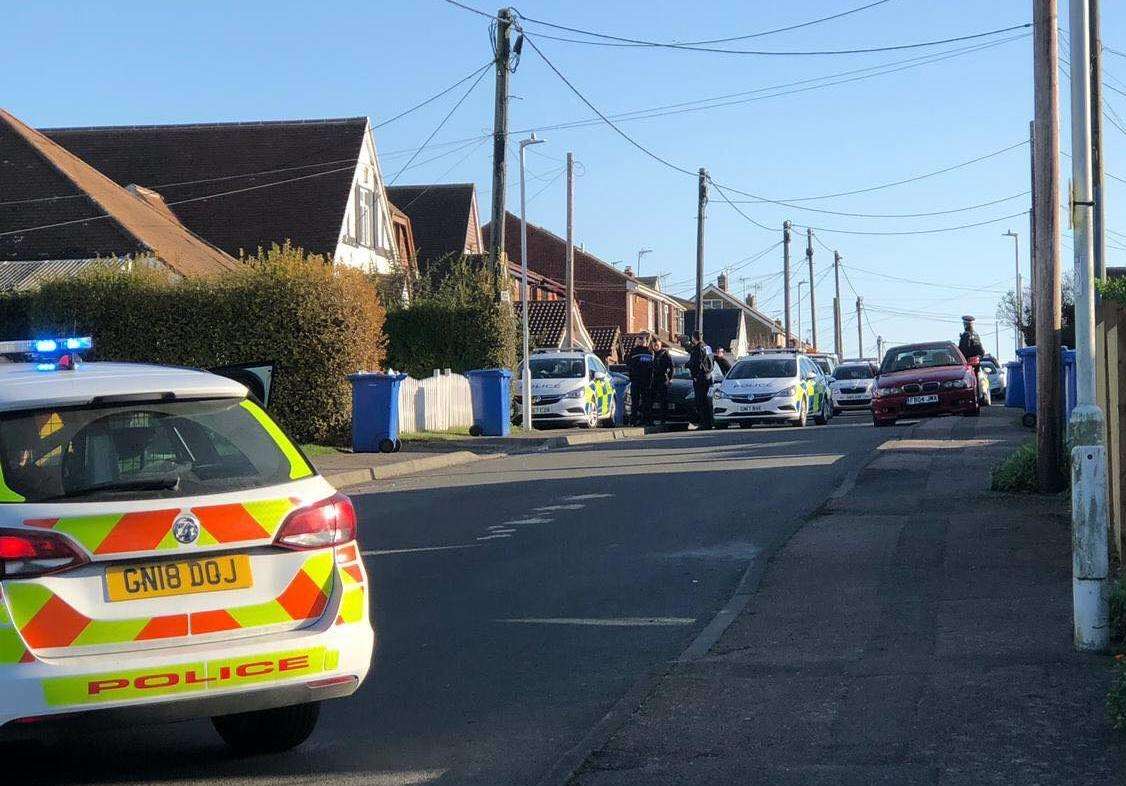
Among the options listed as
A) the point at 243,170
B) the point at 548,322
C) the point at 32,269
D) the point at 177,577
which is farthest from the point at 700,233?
the point at 177,577

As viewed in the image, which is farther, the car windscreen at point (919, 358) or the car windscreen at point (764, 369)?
the car windscreen at point (764, 369)

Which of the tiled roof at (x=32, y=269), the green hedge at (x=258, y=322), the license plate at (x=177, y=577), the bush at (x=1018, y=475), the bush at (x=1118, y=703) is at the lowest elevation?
the bush at (x=1118, y=703)

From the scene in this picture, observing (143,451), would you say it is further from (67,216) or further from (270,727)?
(67,216)

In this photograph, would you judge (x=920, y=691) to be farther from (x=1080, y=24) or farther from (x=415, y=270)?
(x=415, y=270)

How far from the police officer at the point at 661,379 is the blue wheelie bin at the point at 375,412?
1175 cm

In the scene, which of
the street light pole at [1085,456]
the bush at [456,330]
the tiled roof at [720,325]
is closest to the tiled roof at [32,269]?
the bush at [456,330]

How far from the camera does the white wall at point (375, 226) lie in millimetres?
46156

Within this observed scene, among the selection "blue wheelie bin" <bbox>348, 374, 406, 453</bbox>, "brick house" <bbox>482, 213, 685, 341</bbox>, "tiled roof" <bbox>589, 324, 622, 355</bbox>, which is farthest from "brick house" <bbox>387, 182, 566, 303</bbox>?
"blue wheelie bin" <bbox>348, 374, 406, 453</bbox>

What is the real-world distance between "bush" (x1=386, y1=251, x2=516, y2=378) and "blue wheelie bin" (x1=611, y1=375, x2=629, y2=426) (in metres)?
2.80

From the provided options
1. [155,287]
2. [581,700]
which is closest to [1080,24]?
[581,700]

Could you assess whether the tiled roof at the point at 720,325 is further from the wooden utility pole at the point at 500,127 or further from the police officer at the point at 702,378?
the wooden utility pole at the point at 500,127

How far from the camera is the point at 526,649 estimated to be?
8391mm

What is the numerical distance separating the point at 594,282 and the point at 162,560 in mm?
82431

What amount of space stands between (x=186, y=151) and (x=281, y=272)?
25373mm
